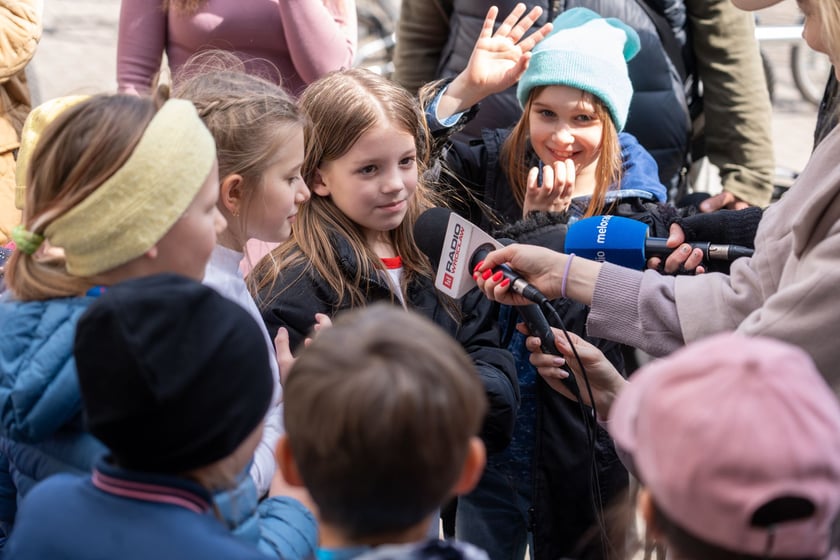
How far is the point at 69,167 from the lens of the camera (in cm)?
179

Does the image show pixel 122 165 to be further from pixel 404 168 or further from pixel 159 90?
pixel 404 168

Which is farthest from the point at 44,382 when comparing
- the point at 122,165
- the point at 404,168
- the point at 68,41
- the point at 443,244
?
the point at 68,41

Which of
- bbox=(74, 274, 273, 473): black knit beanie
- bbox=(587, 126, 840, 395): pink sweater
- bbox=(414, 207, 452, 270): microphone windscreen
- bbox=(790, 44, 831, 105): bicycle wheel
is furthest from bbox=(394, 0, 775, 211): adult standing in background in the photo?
bbox=(790, 44, 831, 105): bicycle wheel

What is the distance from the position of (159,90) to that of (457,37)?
1.82m

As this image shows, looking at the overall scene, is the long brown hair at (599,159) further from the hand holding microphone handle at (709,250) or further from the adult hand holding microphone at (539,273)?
the adult hand holding microphone at (539,273)

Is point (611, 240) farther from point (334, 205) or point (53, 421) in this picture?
point (53, 421)

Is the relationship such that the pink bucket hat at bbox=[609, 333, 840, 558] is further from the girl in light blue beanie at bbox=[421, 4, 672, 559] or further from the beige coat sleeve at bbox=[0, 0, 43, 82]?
the beige coat sleeve at bbox=[0, 0, 43, 82]

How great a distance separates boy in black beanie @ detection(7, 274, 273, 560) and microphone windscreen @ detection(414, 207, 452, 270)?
3.25 feet

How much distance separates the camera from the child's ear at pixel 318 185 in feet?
8.82

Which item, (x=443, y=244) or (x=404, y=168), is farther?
(x=404, y=168)

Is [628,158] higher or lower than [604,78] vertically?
lower

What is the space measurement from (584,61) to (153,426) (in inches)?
74.5

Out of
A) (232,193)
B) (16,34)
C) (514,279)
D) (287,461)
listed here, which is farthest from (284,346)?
(16,34)

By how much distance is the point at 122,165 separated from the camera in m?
1.77
